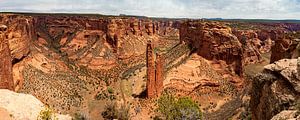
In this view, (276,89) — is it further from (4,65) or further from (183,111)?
(4,65)

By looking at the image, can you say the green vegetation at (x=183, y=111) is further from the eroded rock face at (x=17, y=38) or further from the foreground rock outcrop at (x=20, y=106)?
the eroded rock face at (x=17, y=38)

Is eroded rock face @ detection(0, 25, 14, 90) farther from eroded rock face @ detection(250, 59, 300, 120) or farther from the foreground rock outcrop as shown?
eroded rock face @ detection(250, 59, 300, 120)

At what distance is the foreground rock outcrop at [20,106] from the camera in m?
34.4

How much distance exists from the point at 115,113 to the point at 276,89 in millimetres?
40917

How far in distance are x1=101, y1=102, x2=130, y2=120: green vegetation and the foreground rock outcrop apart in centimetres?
1430

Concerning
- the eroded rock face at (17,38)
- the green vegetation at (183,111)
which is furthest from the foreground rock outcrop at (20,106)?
the eroded rock face at (17,38)

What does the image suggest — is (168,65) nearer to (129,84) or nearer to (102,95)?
(129,84)

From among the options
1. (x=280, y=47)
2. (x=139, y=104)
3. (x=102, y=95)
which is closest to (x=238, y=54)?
(x=280, y=47)

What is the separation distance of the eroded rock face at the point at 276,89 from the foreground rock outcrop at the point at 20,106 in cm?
2279

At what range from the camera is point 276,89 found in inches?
635

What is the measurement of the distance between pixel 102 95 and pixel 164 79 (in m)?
13.5

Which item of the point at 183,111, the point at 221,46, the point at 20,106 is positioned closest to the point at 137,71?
the point at 221,46

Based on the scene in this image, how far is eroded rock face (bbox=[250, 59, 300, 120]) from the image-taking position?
15445 mm

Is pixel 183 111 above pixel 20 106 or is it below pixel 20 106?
below
